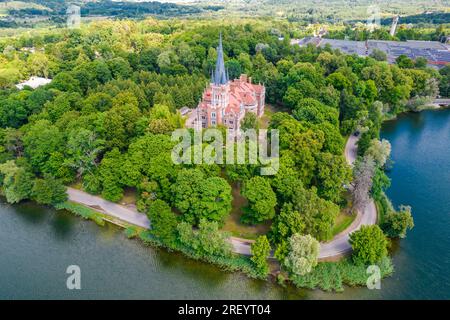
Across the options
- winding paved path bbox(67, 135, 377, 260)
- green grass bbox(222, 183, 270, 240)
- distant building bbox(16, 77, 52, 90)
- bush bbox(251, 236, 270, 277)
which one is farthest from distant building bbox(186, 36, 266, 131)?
distant building bbox(16, 77, 52, 90)

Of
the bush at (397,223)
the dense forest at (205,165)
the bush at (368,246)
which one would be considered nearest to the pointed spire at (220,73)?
the dense forest at (205,165)

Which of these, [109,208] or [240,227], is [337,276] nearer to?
[240,227]

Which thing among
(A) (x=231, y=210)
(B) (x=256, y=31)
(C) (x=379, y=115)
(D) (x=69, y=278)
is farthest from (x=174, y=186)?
(B) (x=256, y=31)

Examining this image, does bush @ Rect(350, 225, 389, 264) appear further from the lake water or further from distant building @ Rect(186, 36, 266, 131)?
distant building @ Rect(186, 36, 266, 131)

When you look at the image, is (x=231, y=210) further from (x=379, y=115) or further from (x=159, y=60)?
(x=159, y=60)

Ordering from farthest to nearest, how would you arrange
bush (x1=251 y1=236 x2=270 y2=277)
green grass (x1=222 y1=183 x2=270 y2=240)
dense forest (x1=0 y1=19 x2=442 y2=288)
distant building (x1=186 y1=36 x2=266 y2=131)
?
distant building (x1=186 y1=36 x2=266 y2=131) → green grass (x1=222 y1=183 x2=270 y2=240) → dense forest (x1=0 y1=19 x2=442 y2=288) → bush (x1=251 y1=236 x2=270 y2=277)

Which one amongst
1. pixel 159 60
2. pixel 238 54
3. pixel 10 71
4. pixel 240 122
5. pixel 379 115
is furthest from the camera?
pixel 238 54
